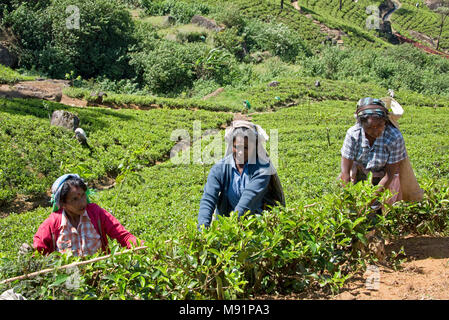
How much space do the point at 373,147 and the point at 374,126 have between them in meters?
0.24

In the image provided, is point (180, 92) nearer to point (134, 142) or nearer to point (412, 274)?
point (134, 142)

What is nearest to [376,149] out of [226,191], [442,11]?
[226,191]

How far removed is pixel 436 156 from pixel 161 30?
25041 millimetres

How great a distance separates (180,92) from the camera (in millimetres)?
23688

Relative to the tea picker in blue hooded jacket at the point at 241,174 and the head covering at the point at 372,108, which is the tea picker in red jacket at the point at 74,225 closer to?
the tea picker in blue hooded jacket at the point at 241,174

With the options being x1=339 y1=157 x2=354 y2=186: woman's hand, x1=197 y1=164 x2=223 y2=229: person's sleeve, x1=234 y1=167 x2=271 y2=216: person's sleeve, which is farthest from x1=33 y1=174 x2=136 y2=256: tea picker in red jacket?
x1=339 y1=157 x2=354 y2=186: woman's hand

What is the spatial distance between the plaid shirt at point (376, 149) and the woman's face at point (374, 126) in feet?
0.28

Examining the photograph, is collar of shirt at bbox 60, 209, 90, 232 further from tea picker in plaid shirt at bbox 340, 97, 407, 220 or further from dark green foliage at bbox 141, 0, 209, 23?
dark green foliage at bbox 141, 0, 209, 23

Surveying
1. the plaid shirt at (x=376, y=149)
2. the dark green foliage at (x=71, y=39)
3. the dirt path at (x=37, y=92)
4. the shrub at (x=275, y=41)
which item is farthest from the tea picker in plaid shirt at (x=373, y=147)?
the shrub at (x=275, y=41)

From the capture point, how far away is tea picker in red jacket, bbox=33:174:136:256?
9.66ft

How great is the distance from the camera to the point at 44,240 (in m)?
2.96

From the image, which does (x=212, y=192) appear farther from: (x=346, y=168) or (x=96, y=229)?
(x=346, y=168)

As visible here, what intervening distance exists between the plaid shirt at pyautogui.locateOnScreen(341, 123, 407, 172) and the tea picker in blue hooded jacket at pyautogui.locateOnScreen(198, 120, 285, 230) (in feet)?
2.46

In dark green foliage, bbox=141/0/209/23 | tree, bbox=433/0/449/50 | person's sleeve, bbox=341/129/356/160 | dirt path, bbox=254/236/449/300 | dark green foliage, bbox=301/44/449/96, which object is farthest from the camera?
tree, bbox=433/0/449/50
